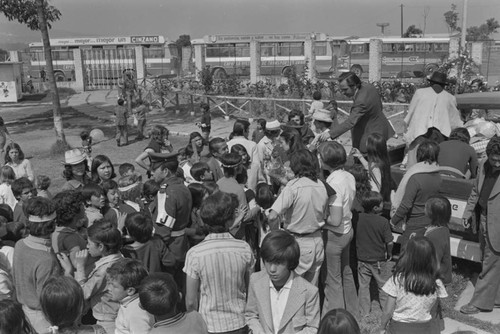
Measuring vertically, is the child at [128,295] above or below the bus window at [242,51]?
below

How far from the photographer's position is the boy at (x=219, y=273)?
368 cm

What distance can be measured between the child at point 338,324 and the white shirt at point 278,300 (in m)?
0.49

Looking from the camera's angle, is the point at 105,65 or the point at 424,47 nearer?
the point at 424,47

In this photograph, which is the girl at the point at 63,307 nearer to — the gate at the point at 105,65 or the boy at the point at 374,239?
the boy at the point at 374,239

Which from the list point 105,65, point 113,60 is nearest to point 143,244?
point 113,60

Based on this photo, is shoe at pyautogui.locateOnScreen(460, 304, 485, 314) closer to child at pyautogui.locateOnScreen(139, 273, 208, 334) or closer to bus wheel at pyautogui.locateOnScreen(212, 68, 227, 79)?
child at pyautogui.locateOnScreen(139, 273, 208, 334)

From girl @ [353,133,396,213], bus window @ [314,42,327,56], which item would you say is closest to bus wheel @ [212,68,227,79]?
bus window @ [314,42,327,56]

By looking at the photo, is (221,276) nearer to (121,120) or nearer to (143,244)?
(143,244)

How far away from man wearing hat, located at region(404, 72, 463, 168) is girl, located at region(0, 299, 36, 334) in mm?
4903

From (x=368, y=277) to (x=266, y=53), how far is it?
27.7 meters

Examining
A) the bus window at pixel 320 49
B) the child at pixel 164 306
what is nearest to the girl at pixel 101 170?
the child at pixel 164 306

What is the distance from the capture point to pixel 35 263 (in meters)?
3.95

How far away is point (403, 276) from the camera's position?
12.8ft

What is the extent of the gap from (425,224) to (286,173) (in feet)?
4.68
